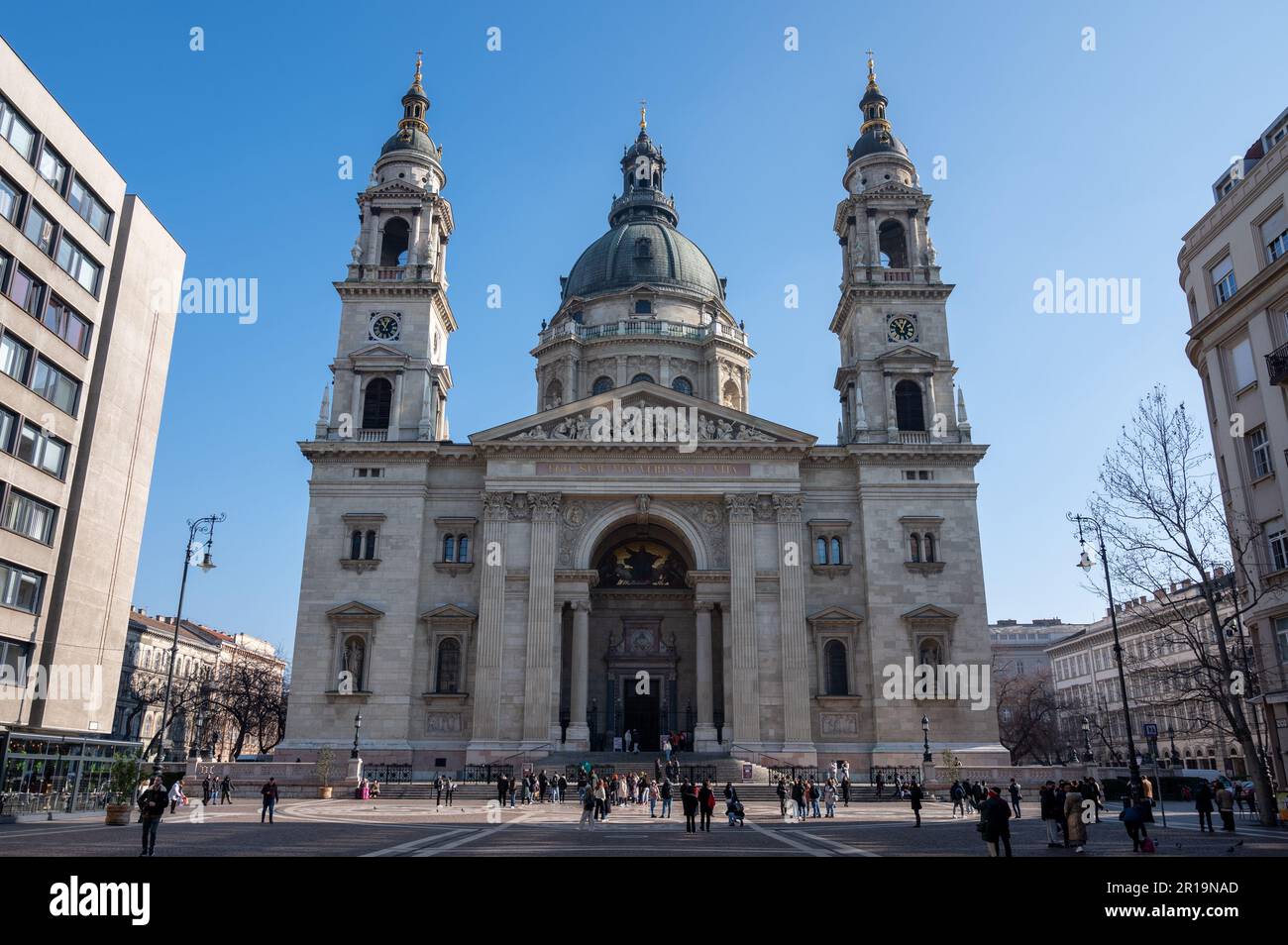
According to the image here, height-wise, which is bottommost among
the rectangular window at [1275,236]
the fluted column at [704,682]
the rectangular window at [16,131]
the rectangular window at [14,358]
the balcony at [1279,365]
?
the fluted column at [704,682]

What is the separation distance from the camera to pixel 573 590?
148 ft

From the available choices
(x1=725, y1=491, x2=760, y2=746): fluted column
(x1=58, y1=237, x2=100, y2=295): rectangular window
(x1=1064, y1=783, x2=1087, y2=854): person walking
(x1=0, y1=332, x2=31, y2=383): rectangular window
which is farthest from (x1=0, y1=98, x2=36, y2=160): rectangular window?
(x1=1064, y1=783, x2=1087, y2=854): person walking

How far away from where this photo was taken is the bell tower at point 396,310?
48.4 meters

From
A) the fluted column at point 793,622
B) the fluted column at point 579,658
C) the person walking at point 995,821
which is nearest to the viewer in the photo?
the person walking at point 995,821

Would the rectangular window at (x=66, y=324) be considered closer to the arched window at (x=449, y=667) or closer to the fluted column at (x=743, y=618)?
the arched window at (x=449, y=667)

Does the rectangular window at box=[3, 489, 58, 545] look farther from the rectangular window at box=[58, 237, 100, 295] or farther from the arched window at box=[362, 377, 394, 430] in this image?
the arched window at box=[362, 377, 394, 430]

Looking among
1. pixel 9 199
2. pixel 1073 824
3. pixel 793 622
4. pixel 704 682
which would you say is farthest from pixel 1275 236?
pixel 9 199

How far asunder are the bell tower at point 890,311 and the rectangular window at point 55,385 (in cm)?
3397

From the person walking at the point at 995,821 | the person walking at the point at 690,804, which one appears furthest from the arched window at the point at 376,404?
the person walking at the point at 995,821

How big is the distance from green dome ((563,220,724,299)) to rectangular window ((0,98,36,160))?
124ft

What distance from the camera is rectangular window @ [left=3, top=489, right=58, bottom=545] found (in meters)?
29.8
